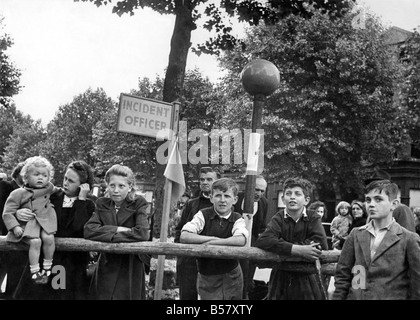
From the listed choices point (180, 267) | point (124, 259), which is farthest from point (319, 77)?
point (124, 259)

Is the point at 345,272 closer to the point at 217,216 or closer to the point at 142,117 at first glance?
the point at 217,216

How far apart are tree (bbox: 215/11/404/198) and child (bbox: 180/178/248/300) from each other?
16582 millimetres

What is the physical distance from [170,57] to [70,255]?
4.43 m

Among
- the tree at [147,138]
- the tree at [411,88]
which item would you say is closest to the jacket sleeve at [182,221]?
the tree at [411,88]

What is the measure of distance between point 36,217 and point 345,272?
272 cm

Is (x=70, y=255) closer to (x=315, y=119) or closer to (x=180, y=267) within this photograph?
(x=180, y=267)

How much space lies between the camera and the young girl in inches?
171

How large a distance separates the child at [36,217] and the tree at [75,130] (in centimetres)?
4148

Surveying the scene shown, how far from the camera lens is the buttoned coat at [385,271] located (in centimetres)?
356

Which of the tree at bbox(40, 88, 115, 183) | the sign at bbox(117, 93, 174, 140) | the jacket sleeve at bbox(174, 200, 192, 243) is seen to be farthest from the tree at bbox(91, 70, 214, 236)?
the sign at bbox(117, 93, 174, 140)

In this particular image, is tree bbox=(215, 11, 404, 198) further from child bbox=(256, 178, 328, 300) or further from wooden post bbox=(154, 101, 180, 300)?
child bbox=(256, 178, 328, 300)

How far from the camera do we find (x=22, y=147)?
2160 inches

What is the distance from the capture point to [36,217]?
448 centimetres

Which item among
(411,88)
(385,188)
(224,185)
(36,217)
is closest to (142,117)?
(224,185)
